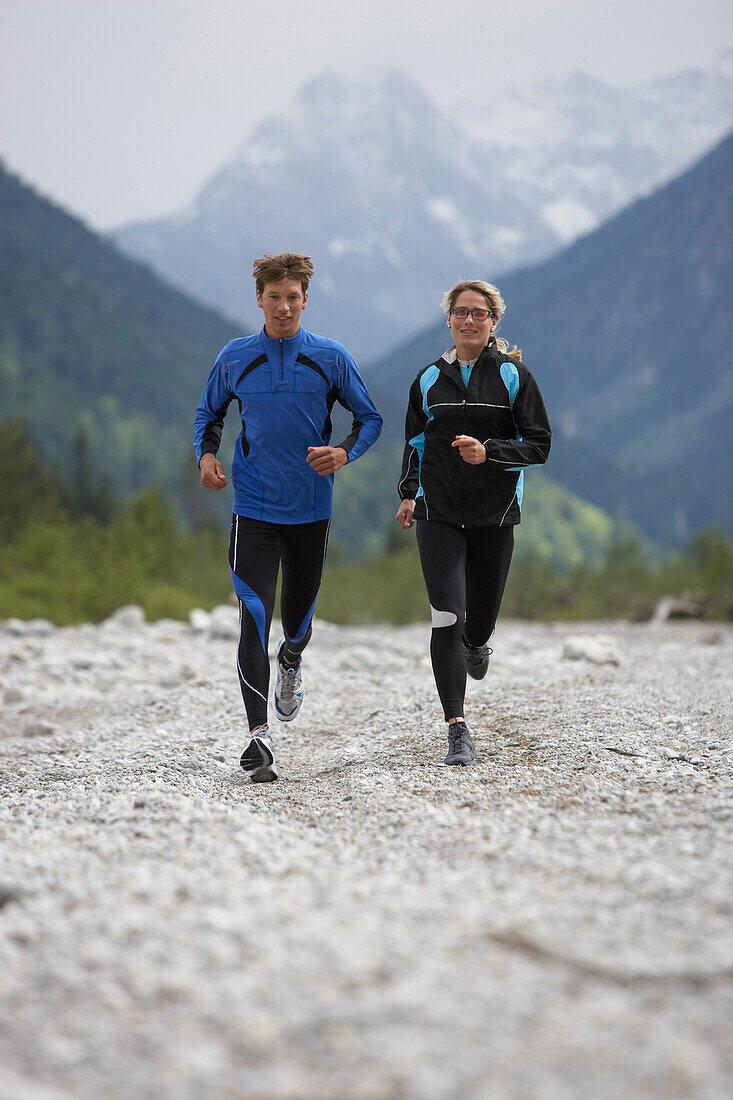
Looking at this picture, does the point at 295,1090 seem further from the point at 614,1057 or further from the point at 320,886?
the point at 320,886

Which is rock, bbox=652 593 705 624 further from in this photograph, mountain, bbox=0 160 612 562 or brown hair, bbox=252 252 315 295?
mountain, bbox=0 160 612 562

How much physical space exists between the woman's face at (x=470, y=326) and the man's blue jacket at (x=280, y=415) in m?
0.58

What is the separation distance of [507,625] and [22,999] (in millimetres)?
19315

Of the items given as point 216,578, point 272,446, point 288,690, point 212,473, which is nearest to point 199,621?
point 216,578

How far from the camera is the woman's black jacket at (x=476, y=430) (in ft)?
17.2

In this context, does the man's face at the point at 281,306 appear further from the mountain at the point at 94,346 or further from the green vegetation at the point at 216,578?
the mountain at the point at 94,346

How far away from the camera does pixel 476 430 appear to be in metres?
5.25

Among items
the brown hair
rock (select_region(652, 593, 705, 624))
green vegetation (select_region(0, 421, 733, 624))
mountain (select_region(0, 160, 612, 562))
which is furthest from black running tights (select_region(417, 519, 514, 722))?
mountain (select_region(0, 160, 612, 562))

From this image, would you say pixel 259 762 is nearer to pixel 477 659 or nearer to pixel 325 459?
pixel 325 459

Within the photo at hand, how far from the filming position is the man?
5.28m

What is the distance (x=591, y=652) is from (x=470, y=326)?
19.9 feet

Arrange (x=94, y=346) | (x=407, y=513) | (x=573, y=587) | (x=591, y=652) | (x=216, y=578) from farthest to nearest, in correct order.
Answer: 1. (x=94, y=346)
2. (x=573, y=587)
3. (x=216, y=578)
4. (x=591, y=652)
5. (x=407, y=513)

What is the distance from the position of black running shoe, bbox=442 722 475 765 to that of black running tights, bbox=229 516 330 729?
99 cm

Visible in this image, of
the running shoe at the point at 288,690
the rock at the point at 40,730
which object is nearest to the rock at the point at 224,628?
the rock at the point at 40,730
